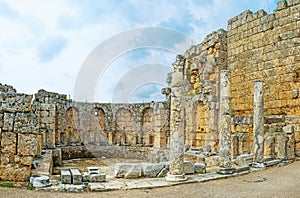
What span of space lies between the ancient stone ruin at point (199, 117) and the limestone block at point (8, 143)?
24mm

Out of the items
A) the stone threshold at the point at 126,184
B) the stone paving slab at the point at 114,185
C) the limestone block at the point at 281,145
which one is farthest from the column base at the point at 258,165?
the stone paving slab at the point at 114,185

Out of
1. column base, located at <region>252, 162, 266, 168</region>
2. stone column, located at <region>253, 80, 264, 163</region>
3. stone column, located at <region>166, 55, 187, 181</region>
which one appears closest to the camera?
stone column, located at <region>166, 55, 187, 181</region>

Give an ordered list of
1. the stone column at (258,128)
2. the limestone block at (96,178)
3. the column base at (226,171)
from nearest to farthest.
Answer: the limestone block at (96,178), the column base at (226,171), the stone column at (258,128)

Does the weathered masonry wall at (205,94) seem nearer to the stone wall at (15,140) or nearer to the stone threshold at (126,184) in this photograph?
the stone threshold at (126,184)

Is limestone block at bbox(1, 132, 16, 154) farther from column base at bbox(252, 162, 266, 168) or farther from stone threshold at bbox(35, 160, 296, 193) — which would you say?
column base at bbox(252, 162, 266, 168)

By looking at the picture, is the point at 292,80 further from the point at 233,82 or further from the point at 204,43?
the point at 204,43

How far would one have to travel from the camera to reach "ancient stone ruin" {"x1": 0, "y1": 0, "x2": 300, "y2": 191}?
27.6 ft

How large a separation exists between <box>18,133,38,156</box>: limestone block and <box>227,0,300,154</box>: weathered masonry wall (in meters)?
8.94

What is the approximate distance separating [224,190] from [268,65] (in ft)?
31.1

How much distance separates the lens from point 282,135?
11852mm

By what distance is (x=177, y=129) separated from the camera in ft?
30.7

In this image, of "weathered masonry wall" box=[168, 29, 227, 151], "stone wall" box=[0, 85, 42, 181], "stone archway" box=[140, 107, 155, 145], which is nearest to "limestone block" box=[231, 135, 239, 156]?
"weathered masonry wall" box=[168, 29, 227, 151]

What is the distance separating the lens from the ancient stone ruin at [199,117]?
841 centimetres

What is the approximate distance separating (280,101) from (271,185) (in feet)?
24.2
